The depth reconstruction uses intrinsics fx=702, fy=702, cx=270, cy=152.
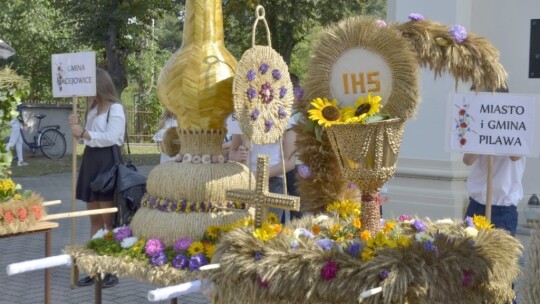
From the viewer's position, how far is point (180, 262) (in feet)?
8.03

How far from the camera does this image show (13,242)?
750 cm

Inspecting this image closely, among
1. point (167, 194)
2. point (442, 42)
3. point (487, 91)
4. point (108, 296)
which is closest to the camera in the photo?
point (442, 42)

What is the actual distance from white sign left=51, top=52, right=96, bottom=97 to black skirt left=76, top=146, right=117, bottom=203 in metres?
0.45

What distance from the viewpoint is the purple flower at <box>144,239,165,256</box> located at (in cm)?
254

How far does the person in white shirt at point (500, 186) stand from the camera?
4.01m

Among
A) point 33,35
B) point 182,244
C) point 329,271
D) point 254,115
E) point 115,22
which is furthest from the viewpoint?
point 33,35

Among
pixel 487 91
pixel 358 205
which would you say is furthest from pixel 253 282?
pixel 487 91

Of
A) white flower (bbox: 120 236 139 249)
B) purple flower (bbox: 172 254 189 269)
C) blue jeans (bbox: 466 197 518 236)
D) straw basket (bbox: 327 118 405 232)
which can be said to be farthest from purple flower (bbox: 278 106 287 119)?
blue jeans (bbox: 466 197 518 236)

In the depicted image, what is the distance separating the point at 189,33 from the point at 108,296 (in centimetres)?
313

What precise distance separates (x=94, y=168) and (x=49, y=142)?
12053mm

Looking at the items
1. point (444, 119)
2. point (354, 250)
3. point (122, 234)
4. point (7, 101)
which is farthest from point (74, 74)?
point (444, 119)

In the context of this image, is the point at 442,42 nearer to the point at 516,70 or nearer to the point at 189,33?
the point at 189,33

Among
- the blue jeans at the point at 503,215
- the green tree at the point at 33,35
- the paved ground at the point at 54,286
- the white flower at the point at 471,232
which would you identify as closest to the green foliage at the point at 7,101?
the paved ground at the point at 54,286

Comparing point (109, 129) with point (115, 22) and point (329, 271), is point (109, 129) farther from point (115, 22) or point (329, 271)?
point (115, 22)
